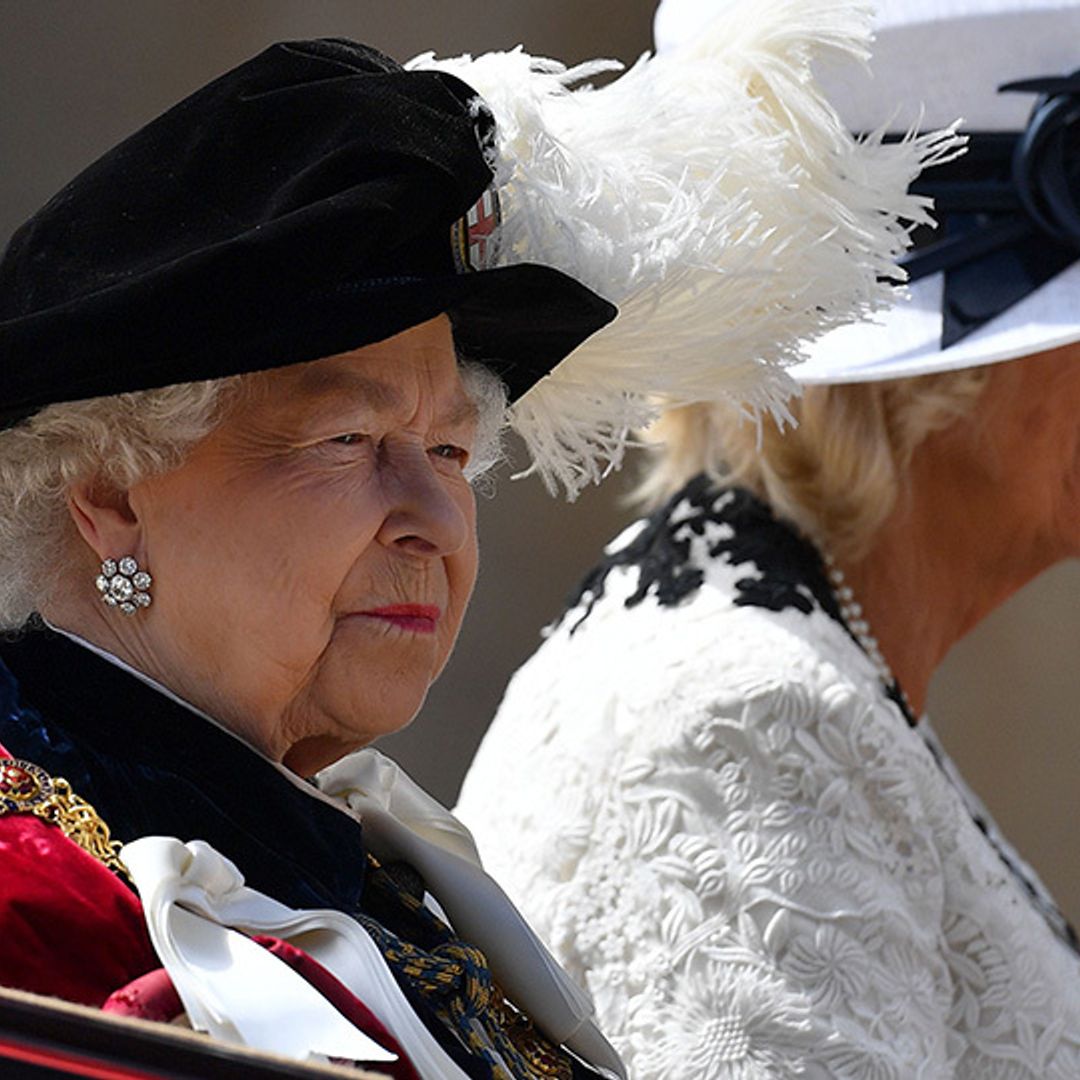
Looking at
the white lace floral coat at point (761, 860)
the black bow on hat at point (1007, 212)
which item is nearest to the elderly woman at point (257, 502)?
the white lace floral coat at point (761, 860)

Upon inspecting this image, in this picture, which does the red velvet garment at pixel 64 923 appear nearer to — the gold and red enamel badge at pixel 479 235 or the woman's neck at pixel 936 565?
the gold and red enamel badge at pixel 479 235

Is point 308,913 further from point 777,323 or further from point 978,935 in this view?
point 978,935

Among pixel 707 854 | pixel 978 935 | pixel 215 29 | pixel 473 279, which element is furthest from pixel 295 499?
pixel 215 29

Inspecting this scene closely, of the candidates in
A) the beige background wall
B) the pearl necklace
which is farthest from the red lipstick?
the beige background wall

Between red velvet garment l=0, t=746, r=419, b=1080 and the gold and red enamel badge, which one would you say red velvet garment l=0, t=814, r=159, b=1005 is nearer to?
red velvet garment l=0, t=746, r=419, b=1080

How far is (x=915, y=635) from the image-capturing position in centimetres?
240

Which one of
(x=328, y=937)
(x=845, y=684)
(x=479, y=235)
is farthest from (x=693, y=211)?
(x=328, y=937)

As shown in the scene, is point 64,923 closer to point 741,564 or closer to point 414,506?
point 414,506

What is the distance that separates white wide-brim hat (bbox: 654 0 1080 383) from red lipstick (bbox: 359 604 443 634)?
2.87 ft

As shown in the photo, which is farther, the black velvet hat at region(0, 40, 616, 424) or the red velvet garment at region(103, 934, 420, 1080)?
the black velvet hat at region(0, 40, 616, 424)

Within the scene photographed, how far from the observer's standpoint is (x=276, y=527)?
1.50 metres

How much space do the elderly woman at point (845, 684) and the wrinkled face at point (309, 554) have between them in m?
0.55

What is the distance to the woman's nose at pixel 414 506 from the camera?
1548 mm

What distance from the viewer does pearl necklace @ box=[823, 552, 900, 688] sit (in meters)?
2.27
